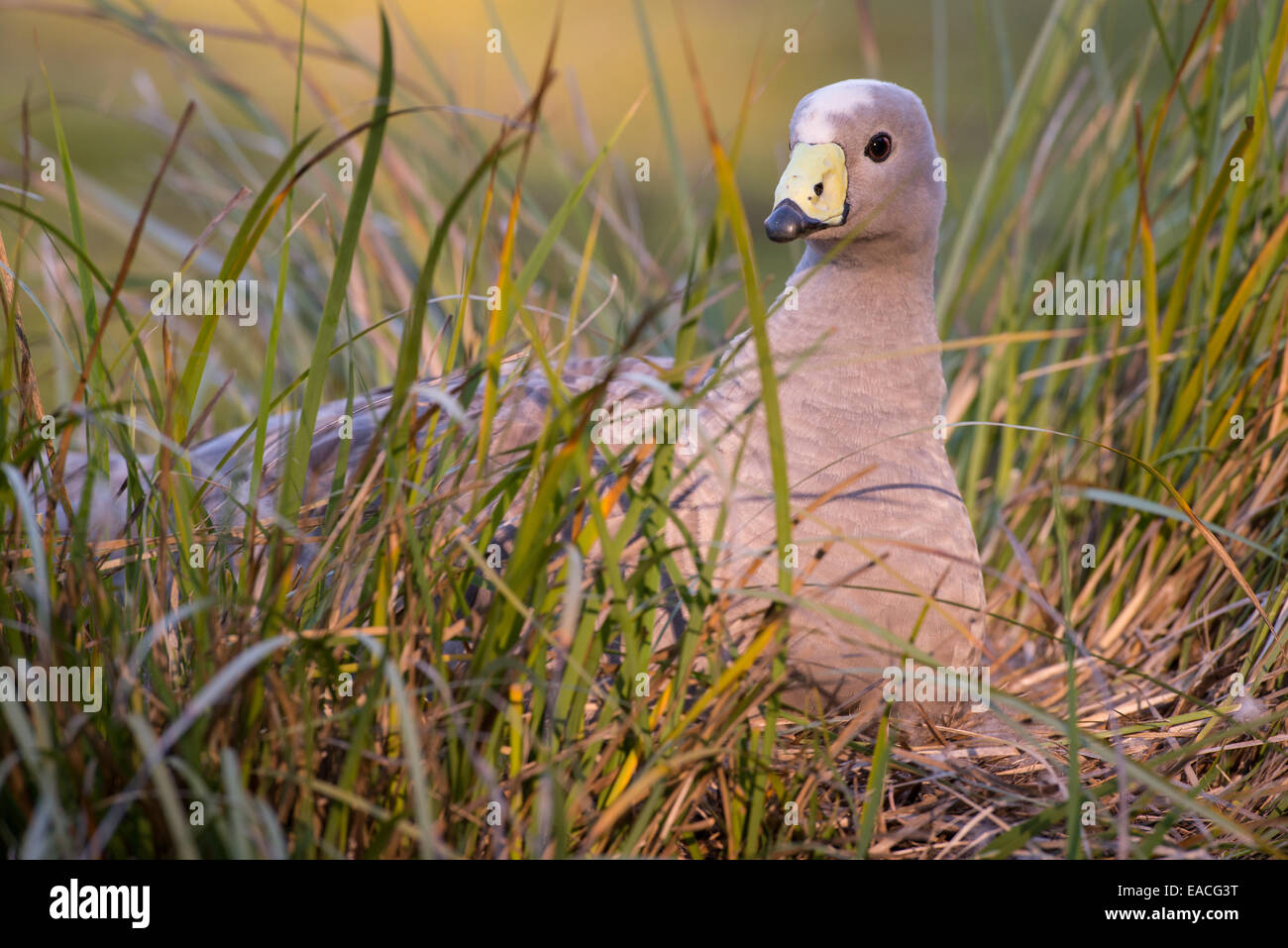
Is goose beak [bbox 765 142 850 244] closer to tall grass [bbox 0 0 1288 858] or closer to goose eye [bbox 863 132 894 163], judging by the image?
goose eye [bbox 863 132 894 163]

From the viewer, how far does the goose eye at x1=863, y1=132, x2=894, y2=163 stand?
2.06m

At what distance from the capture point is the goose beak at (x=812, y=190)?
1.96m

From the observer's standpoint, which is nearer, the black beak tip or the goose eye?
the black beak tip

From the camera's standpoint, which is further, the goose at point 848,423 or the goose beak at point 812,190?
the goose beak at point 812,190

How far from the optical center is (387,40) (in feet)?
4.24

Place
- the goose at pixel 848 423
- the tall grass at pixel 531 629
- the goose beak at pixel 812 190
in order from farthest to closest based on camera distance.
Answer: the goose beak at pixel 812 190, the goose at pixel 848 423, the tall grass at pixel 531 629

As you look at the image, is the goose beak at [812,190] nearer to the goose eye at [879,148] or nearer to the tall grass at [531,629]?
the goose eye at [879,148]

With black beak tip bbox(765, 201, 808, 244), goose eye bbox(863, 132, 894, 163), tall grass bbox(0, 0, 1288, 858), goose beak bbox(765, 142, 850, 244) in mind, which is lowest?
tall grass bbox(0, 0, 1288, 858)

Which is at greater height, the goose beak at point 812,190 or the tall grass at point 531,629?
the goose beak at point 812,190

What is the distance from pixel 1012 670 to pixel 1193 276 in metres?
0.93

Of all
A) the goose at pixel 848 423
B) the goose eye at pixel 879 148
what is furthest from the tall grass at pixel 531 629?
the goose eye at pixel 879 148

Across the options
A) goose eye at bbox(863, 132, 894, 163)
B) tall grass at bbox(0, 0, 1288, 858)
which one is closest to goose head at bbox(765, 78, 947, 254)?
goose eye at bbox(863, 132, 894, 163)

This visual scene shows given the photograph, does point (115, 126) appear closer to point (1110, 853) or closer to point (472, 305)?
point (472, 305)
